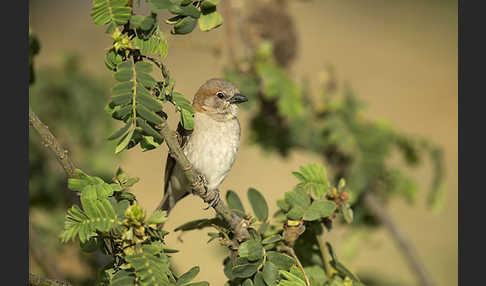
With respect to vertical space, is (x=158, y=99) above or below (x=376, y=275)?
above

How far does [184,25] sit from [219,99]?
1424 millimetres

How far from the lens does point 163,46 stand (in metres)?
1.70

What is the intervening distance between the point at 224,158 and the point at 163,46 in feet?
4.51

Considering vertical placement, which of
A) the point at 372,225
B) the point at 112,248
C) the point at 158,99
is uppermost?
the point at 158,99

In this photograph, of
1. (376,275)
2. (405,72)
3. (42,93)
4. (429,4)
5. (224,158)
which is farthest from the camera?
(429,4)

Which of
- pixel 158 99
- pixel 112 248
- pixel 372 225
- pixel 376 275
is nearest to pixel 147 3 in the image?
pixel 158 99

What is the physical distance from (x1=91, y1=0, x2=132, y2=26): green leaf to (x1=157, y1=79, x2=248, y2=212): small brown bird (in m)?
1.22

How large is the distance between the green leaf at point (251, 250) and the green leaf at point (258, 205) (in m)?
0.37

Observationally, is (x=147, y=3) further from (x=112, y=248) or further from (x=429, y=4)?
(x=429, y=4)

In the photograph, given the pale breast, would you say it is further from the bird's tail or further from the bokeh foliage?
the bokeh foliage

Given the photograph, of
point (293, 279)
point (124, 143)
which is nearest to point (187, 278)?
point (293, 279)

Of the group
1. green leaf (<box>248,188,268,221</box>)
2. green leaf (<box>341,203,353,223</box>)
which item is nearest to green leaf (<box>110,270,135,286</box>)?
green leaf (<box>248,188,268,221</box>)

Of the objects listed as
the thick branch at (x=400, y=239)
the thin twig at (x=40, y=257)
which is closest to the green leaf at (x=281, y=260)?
the thin twig at (x=40, y=257)

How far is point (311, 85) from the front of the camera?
31.7 ft
